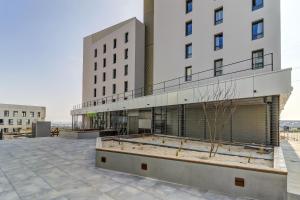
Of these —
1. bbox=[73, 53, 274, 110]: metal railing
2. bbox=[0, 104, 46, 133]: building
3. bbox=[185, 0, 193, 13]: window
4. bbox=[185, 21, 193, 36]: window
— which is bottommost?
bbox=[0, 104, 46, 133]: building

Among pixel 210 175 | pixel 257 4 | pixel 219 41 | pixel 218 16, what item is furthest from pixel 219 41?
pixel 210 175

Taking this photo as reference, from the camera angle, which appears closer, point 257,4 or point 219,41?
point 257,4

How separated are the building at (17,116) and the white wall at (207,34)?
176 ft

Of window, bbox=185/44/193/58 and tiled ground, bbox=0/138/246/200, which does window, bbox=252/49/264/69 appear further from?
tiled ground, bbox=0/138/246/200

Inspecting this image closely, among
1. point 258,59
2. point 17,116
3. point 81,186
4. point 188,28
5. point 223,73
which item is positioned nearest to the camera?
point 81,186

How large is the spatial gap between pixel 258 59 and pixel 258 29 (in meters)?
2.56

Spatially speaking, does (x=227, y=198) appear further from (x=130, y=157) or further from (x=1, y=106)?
(x=1, y=106)

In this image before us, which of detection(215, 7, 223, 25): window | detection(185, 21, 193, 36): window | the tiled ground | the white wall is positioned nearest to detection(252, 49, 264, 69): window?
the white wall

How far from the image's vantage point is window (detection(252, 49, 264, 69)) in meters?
14.3

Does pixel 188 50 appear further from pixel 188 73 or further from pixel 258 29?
pixel 258 29

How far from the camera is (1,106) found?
58.0 metres

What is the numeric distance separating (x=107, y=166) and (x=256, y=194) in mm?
5510

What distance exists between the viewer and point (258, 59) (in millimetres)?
14562

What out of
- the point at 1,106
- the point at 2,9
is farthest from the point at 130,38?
the point at 1,106
